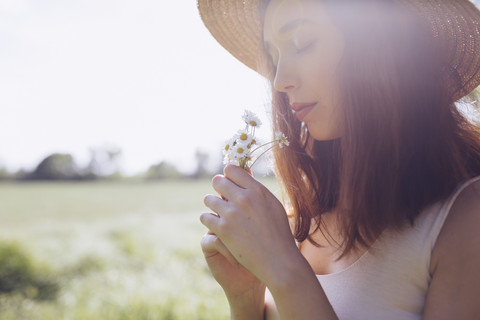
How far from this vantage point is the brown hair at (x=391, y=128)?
2.80 ft

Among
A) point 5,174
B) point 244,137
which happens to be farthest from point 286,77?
point 5,174

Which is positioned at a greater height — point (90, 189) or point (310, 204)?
point (310, 204)

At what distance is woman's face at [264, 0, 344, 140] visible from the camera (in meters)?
0.89

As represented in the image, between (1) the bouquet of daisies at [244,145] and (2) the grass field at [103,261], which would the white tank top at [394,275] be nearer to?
(1) the bouquet of daisies at [244,145]

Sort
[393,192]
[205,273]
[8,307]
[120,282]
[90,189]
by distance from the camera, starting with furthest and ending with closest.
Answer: [90,189] < [205,273] < [120,282] < [8,307] < [393,192]

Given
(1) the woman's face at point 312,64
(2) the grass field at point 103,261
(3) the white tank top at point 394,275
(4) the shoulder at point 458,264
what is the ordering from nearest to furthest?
(4) the shoulder at point 458,264 < (3) the white tank top at point 394,275 < (1) the woman's face at point 312,64 < (2) the grass field at point 103,261

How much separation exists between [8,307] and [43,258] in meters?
0.91

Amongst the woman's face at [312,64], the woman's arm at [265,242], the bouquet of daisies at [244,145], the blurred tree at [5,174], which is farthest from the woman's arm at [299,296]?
the blurred tree at [5,174]

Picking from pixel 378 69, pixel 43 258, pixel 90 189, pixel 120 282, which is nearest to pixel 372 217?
pixel 378 69

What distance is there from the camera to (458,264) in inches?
27.7

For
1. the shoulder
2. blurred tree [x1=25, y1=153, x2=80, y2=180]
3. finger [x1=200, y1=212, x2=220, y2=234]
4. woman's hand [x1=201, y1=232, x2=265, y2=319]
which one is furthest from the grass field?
blurred tree [x1=25, y1=153, x2=80, y2=180]

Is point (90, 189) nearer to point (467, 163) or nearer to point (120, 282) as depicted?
point (120, 282)

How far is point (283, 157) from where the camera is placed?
1.15m

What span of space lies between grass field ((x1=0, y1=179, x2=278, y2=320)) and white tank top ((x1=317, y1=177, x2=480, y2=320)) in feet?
1.90
